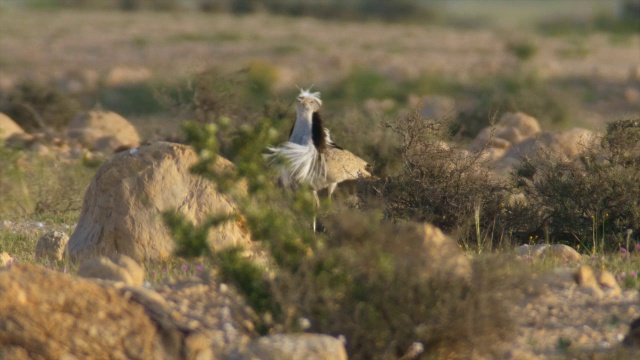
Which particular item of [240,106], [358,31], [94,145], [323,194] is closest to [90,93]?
[94,145]

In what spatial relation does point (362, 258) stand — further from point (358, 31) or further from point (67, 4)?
point (67, 4)

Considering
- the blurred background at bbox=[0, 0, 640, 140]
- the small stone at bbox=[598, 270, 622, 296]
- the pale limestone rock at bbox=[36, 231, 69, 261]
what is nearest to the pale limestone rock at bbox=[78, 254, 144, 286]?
the pale limestone rock at bbox=[36, 231, 69, 261]

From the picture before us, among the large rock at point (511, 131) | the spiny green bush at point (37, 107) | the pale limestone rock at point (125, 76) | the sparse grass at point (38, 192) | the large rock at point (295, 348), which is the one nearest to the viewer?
the large rock at point (295, 348)

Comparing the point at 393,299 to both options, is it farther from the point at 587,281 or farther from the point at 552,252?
the point at 552,252

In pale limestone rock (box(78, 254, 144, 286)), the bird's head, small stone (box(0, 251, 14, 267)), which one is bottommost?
small stone (box(0, 251, 14, 267))

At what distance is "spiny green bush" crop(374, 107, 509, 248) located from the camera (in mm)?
8180

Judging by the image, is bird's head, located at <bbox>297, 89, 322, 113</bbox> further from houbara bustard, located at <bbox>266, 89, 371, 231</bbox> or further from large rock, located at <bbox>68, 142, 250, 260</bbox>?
large rock, located at <bbox>68, 142, 250, 260</bbox>

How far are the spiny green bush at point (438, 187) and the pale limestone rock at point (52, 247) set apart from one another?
2301 mm

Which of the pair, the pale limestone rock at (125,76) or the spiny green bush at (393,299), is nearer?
the spiny green bush at (393,299)

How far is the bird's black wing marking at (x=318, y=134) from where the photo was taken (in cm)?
927

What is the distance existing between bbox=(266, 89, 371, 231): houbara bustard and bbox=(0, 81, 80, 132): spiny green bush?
9214 mm

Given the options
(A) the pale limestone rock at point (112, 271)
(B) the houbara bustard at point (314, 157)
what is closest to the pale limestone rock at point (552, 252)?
(B) the houbara bustard at point (314, 157)

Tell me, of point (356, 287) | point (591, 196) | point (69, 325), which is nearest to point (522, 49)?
point (591, 196)

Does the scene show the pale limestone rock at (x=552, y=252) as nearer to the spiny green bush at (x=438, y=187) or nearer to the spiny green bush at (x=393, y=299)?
the spiny green bush at (x=438, y=187)
